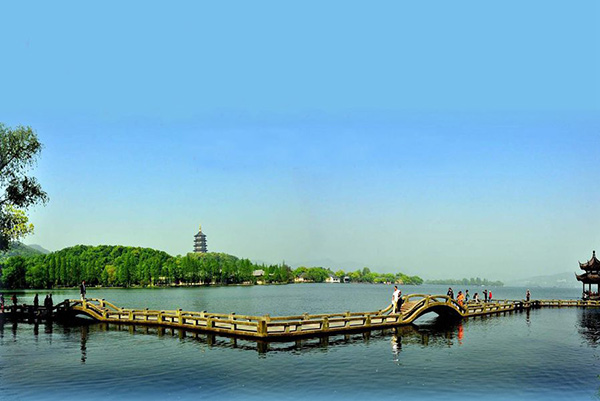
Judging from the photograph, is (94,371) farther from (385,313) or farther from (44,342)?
(385,313)

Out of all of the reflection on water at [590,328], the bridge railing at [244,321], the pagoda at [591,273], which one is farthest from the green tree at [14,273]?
the pagoda at [591,273]

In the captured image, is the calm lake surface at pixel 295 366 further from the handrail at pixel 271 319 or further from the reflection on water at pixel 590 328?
the handrail at pixel 271 319

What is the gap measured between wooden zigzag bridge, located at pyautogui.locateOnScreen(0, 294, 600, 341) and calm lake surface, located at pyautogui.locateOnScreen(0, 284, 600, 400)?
1.07m

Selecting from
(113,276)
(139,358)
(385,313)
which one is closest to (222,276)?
(113,276)

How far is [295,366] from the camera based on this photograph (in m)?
23.4

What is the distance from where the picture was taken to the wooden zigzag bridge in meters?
30.9

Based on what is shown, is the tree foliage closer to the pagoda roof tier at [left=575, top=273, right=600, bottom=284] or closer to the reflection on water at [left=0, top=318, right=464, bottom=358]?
the reflection on water at [left=0, top=318, right=464, bottom=358]

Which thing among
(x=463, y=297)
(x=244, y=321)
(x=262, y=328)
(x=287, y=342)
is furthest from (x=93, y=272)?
(x=287, y=342)

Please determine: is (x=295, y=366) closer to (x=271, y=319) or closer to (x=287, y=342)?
(x=287, y=342)

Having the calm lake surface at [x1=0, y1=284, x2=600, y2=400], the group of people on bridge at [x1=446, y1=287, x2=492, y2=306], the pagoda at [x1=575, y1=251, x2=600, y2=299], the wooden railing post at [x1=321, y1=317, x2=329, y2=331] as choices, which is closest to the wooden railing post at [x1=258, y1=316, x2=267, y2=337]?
the calm lake surface at [x1=0, y1=284, x2=600, y2=400]

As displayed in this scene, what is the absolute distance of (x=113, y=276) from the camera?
490 ft

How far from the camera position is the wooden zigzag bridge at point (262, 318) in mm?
30906

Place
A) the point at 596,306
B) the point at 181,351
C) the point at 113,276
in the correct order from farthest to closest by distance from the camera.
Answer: the point at 113,276
the point at 596,306
the point at 181,351

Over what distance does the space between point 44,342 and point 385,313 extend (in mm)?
26947
